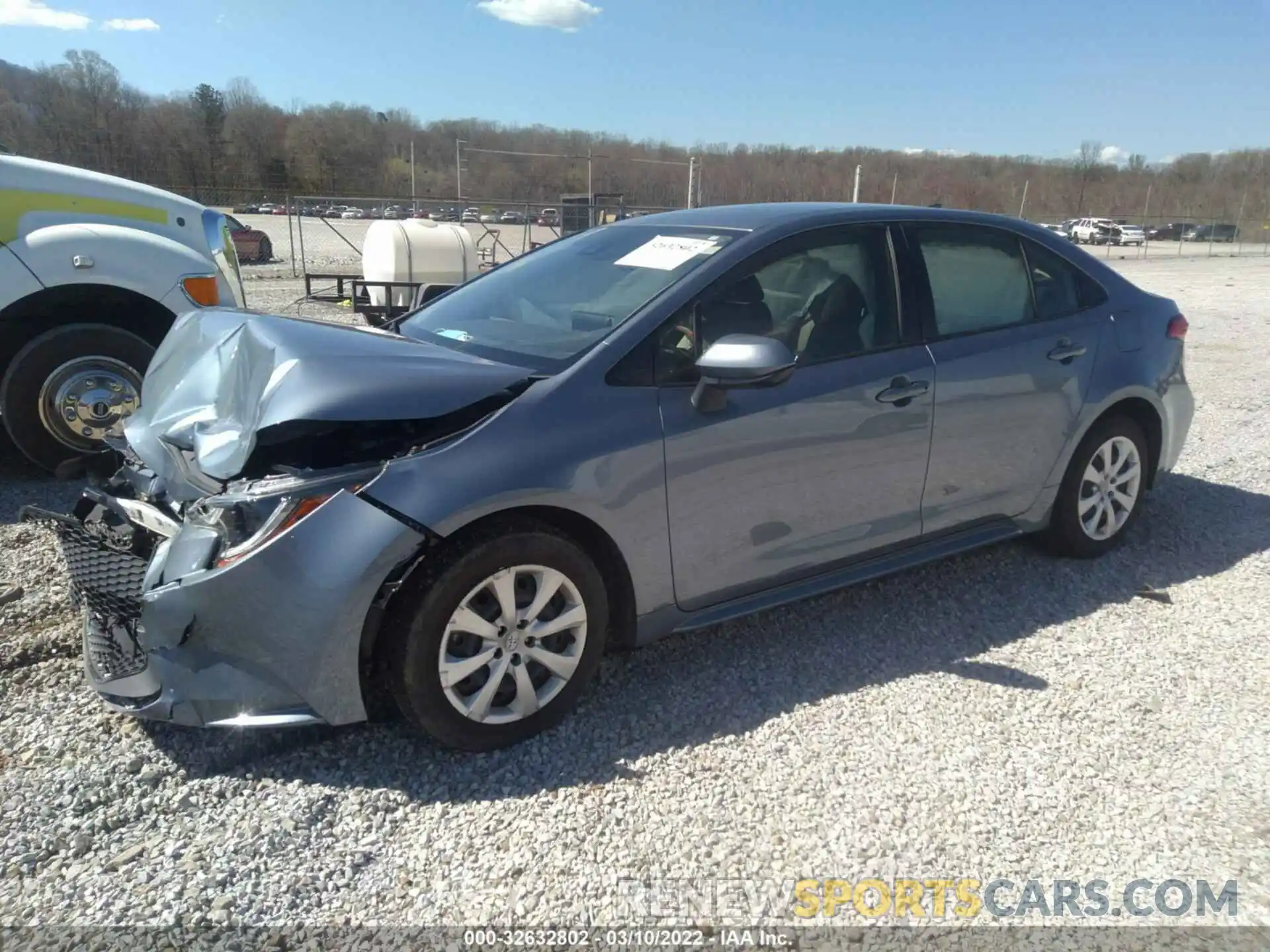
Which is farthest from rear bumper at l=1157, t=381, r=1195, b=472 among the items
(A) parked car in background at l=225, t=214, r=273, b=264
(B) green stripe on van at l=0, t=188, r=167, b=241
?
(A) parked car in background at l=225, t=214, r=273, b=264

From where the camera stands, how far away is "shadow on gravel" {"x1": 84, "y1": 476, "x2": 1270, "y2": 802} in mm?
2756

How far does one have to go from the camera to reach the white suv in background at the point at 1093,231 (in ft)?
156

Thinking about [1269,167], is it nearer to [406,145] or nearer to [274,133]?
[406,145]

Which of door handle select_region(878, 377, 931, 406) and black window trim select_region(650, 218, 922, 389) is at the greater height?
black window trim select_region(650, 218, 922, 389)

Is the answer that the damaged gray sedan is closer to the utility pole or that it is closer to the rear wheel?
the rear wheel

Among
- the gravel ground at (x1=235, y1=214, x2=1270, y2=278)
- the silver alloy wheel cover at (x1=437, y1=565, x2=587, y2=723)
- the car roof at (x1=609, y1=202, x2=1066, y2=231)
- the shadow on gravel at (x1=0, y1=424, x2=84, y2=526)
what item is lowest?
the gravel ground at (x1=235, y1=214, x2=1270, y2=278)

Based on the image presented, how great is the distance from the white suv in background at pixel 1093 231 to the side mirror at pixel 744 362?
49838 millimetres

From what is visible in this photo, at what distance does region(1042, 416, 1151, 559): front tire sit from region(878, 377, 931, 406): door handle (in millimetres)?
1216

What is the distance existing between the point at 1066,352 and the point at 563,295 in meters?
2.37

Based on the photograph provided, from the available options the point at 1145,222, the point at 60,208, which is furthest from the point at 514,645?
the point at 1145,222

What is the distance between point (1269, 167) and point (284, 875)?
8968 centimetres

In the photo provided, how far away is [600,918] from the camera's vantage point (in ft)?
7.23

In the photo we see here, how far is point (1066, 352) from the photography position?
411 centimetres

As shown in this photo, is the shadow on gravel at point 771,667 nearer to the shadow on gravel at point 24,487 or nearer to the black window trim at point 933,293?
the black window trim at point 933,293
